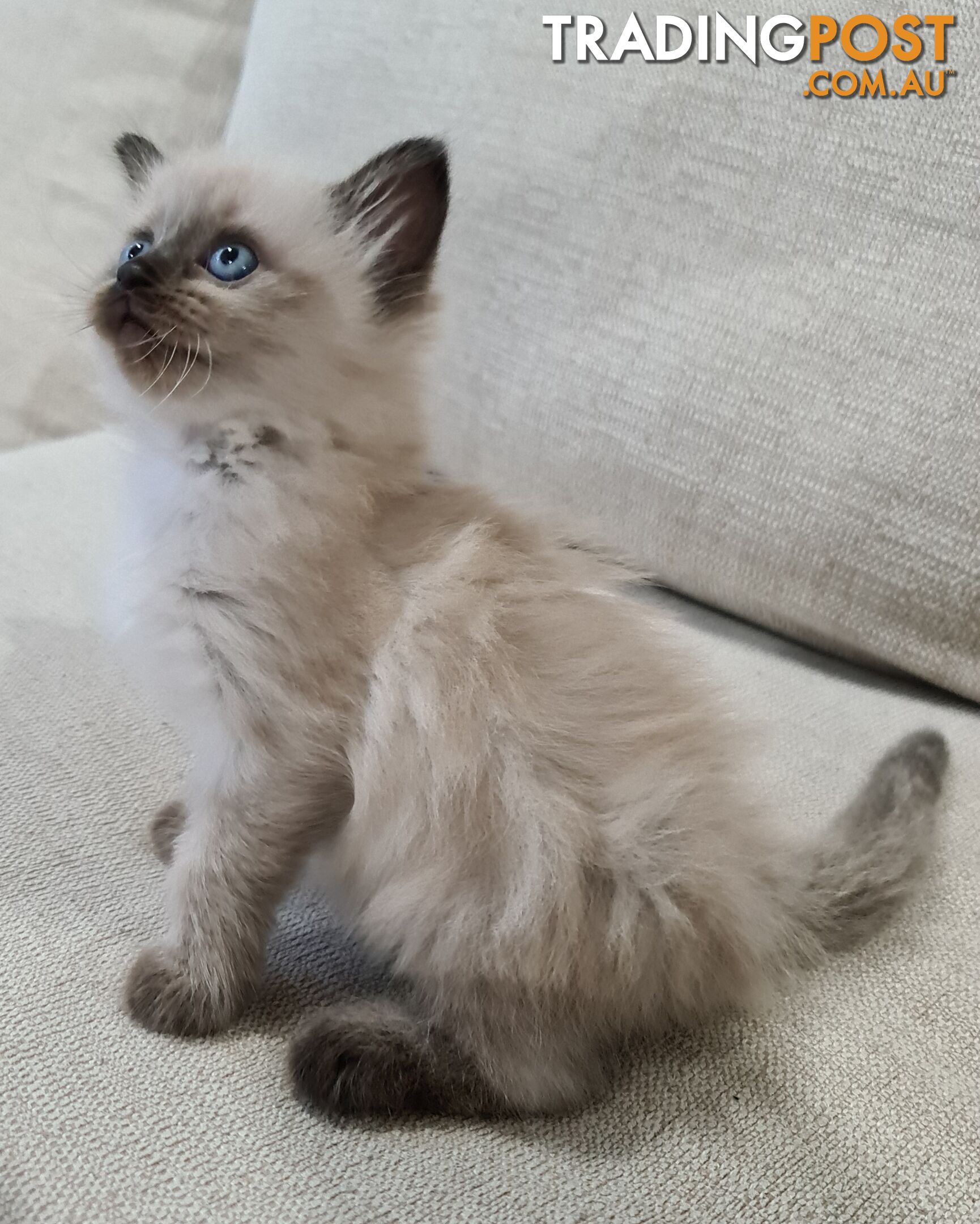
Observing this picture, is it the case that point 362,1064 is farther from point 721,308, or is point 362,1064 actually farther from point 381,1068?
point 721,308

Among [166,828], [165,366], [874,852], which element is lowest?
Result: [166,828]

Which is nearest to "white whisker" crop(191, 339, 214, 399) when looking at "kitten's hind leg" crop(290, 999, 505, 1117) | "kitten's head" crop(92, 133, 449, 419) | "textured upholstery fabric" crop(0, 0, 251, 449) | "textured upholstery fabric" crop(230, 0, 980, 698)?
"kitten's head" crop(92, 133, 449, 419)

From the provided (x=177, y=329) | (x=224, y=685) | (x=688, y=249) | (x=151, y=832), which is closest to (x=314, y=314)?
(x=177, y=329)

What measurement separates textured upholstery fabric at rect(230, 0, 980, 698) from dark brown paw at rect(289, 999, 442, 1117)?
0.70 metres

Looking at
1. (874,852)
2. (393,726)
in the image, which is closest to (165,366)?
(393,726)

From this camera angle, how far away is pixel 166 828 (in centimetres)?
82

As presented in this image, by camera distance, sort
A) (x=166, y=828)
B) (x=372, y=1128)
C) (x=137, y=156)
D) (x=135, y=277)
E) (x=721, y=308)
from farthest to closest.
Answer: (x=721, y=308)
(x=137, y=156)
(x=166, y=828)
(x=135, y=277)
(x=372, y=1128)

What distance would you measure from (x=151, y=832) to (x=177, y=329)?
41 centimetres

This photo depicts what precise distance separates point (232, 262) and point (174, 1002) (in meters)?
0.53

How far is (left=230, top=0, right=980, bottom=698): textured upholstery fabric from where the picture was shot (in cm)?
103

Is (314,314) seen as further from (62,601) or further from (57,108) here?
(57,108)

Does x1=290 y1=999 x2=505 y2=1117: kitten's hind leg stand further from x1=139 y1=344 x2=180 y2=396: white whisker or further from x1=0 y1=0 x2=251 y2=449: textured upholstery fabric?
x1=0 y1=0 x2=251 y2=449: textured upholstery fabric

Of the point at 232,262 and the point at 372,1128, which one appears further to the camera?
the point at 232,262

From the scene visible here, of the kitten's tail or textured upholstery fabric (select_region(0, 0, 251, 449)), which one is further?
textured upholstery fabric (select_region(0, 0, 251, 449))
